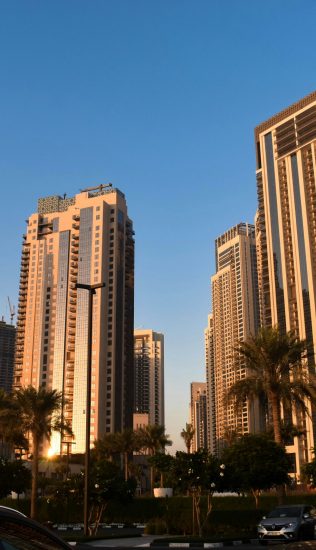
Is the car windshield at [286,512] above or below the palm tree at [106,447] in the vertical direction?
below

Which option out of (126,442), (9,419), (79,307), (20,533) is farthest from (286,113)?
(20,533)

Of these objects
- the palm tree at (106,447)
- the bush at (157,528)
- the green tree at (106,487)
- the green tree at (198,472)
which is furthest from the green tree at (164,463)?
the palm tree at (106,447)

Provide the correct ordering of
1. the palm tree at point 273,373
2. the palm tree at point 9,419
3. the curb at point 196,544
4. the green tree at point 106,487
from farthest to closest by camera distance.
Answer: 1. the palm tree at point 9,419
2. the palm tree at point 273,373
3. the green tree at point 106,487
4. the curb at point 196,544

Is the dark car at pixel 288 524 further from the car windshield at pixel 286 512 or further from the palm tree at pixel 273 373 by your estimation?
the palm tree at pixel 273 373

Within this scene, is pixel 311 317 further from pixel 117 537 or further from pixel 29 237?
pixel 117 537

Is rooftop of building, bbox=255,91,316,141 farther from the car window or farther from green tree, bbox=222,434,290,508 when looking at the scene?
the car window

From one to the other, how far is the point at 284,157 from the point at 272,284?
3014 centimetres

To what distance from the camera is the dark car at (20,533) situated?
2732mm

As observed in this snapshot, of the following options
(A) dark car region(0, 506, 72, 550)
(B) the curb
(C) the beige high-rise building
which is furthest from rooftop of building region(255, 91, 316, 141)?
(A) dark car region(0, 506, 72, 550)

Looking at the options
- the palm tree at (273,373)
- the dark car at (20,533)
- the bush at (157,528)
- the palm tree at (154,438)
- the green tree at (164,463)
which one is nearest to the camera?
the dark car at (20,533)

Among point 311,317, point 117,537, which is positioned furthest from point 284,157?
point 117,537

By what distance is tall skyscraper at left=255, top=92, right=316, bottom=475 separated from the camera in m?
131

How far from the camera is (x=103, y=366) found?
15575 cm

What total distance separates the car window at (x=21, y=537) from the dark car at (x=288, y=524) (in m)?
22.0
